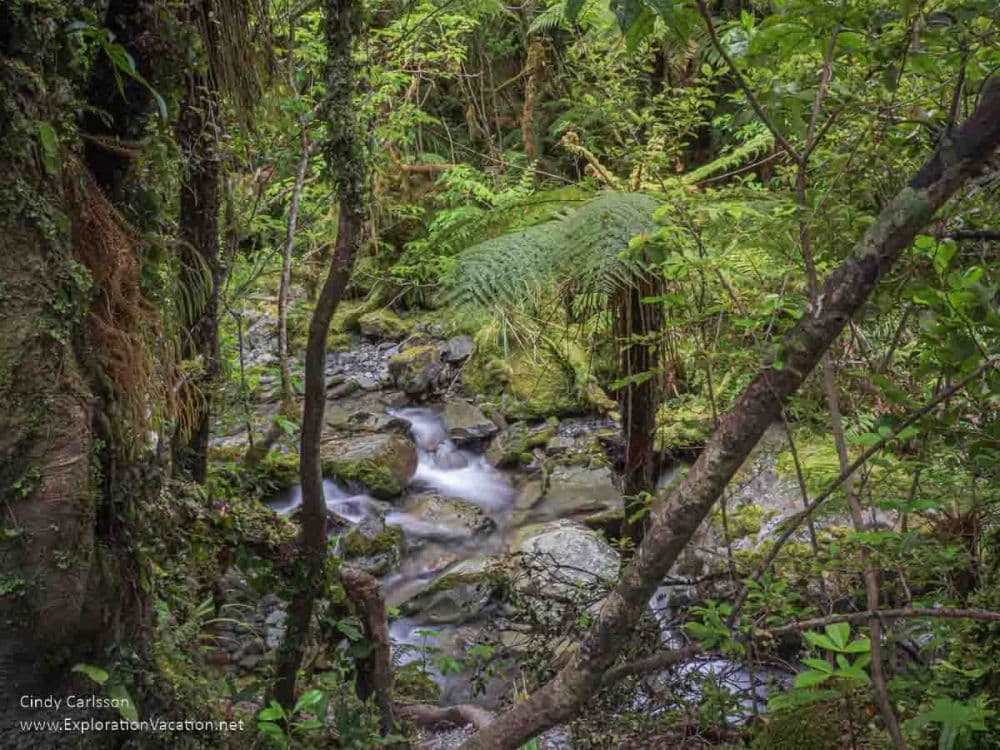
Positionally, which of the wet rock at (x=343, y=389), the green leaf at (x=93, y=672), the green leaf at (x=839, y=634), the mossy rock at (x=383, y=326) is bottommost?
the wet rock at (x=343, y=389)

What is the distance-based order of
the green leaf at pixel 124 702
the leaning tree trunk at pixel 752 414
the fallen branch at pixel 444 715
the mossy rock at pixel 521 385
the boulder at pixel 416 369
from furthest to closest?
the boulder at pixel 416 369 → the mossy rock at pixel 521 385 → the fallen branch at pixel 444 715 → the green leaf at pixel 124 702 → the leaning tree trunk at pixel 752 414

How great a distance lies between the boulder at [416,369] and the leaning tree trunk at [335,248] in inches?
208

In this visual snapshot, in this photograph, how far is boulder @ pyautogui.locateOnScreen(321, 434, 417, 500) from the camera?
566 cm

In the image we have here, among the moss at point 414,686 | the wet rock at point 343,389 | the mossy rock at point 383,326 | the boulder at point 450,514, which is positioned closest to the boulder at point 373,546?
the boulder at point 450,514

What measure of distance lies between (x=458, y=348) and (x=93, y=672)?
22.0 feet

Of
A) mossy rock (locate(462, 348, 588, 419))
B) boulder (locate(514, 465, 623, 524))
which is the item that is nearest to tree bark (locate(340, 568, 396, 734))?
boulder (locate(514, 465, 623, 524))

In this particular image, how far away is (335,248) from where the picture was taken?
1.92 m

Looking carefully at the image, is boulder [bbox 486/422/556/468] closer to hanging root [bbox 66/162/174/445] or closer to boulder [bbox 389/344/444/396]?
boulder [bbox 389/344/444/396]

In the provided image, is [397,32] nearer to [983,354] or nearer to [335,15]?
[335,15]

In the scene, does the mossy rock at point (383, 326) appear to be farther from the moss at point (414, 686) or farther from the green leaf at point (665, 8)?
the green leaf at point (665, 8)

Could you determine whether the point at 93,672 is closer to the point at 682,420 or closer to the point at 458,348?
the point at 682,420

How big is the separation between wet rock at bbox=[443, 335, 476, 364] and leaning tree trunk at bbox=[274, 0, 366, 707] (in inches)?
224

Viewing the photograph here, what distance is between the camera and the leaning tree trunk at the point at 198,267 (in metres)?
2.46

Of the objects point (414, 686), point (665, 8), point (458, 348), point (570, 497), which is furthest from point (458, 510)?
point (665, 8)
